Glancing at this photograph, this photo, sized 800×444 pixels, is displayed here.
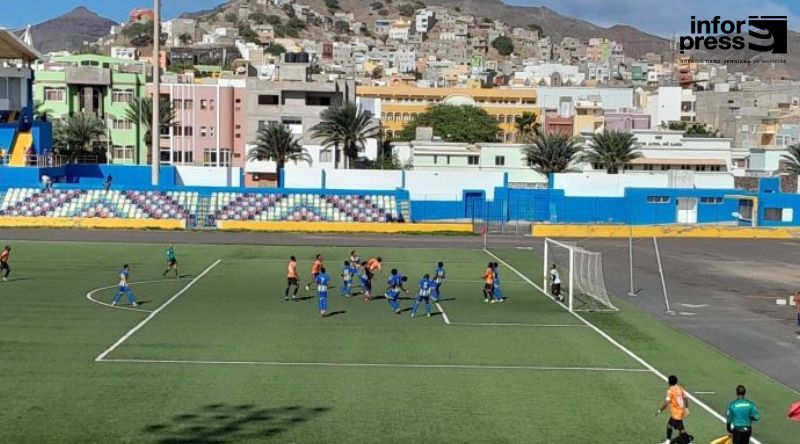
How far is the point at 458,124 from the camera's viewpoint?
132 meters

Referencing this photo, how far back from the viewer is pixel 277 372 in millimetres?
24125

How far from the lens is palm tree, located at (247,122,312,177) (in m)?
89.9

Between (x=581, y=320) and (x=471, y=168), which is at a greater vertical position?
(x=471, y=168)

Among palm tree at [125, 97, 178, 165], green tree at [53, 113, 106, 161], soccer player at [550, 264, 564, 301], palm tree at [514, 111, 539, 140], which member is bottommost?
soccer player at [550, 264, 564, 301]

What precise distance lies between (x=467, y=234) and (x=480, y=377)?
45.4m

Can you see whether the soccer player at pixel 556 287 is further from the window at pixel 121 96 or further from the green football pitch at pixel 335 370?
the window at pixel 121 96

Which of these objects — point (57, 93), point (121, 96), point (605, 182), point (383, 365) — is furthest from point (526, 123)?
point (383, 365)

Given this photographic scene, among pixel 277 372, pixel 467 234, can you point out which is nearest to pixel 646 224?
pixel 467 234

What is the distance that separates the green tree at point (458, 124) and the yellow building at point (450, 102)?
8.02 m

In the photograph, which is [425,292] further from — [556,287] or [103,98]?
[103,98]

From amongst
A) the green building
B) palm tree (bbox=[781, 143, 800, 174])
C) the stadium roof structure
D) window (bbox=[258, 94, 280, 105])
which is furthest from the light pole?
palm tree (bbox=[781, 143, 800, 174])

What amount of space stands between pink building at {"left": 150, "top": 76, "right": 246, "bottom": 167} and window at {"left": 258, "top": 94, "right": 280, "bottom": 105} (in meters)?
1.85

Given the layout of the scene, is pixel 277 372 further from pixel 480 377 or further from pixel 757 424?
pixel 757 424

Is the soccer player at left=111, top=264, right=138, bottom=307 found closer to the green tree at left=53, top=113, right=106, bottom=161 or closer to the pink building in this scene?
the green tree at left=53, top=113, right=106, bottom=161
